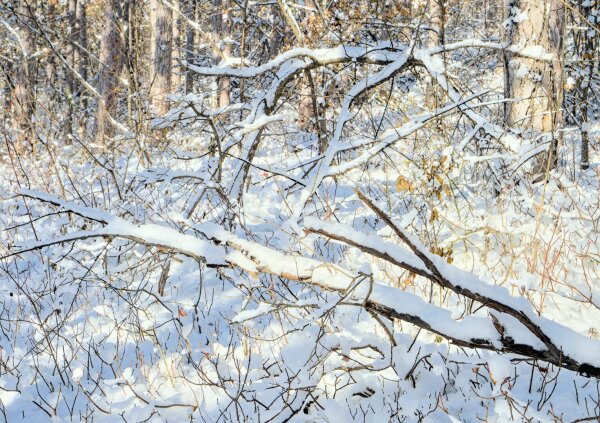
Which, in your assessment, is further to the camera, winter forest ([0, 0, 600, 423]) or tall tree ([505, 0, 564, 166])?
tall tree ([505, 0, 564, 166])

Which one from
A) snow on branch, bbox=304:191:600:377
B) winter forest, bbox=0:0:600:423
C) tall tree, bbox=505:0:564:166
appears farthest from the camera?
A: tall tree, bbox=505:0:564:166

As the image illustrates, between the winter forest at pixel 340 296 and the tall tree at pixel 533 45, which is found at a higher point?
the tall tree at pixel 533 45

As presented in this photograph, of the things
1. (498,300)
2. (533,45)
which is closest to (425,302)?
(498,300)

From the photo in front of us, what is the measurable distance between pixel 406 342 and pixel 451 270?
1.03m

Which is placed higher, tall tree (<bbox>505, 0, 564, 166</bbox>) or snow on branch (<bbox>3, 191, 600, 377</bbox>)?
tall tree (<bbox>505, 0, 564, 166</bbox>)

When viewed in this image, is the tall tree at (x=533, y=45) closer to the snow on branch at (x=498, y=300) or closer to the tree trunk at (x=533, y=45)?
Answer: the tree trunk at (x=533, y=45)

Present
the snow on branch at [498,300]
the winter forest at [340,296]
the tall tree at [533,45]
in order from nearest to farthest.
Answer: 1. the snow on branch at [498,300]
2. the winter forest at [340,296]
3. the tall tree at [533,45]

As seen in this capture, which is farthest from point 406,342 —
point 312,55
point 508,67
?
point 508,67

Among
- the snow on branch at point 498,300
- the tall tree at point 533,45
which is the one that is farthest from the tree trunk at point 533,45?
the snow on branch at point 498,300

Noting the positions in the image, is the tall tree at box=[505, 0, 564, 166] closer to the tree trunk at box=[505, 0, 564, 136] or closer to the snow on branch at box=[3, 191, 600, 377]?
the tree trunk at box=[505, 0, 564, 136]

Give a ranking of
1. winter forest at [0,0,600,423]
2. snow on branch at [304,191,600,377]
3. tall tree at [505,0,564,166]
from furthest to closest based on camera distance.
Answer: tall tree at [505,0,564,166] < winter forest at [0,0,600,423] < snow on branch at [304,191,600,377]

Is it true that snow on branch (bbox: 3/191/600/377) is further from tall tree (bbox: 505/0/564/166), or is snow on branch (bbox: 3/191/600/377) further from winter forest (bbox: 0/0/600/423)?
tall tree (bbox: 505/0/564/166)

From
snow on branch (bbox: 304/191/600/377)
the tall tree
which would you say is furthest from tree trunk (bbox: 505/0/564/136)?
snow on branch (bbox: 304/191/600/377)

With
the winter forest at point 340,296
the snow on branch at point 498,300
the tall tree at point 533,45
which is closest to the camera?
the snow on branch at point 498,300
